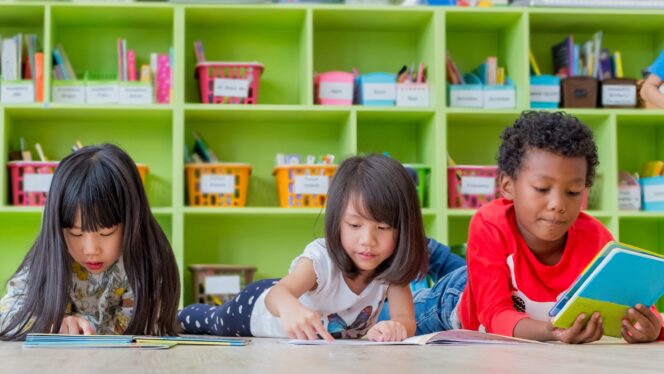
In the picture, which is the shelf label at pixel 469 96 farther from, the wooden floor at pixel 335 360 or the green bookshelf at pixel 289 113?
the wooden floor at pixel 335 360

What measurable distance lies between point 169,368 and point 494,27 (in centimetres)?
291

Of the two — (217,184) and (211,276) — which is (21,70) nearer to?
(217,184)

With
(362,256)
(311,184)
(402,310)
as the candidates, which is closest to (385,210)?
(362,256)

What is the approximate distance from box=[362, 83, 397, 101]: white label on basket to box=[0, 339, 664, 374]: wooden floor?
2245mm

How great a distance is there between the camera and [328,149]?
136 inches

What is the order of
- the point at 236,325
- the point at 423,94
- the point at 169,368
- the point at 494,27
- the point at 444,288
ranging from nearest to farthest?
the point at 169,368 < the point at 236,325 < the point at 444,288 < the point at 423,94 < the point at 494,27

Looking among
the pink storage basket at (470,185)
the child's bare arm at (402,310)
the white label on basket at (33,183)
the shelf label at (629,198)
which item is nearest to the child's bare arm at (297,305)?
the child's bare arm at (402,310)

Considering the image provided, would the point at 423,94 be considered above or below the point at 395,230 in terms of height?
above

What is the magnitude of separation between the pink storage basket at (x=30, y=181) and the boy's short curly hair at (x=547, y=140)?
189 cm

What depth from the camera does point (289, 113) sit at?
10.5 feet

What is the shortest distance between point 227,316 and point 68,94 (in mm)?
1476

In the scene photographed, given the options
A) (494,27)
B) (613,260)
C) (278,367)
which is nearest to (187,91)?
(494,27)

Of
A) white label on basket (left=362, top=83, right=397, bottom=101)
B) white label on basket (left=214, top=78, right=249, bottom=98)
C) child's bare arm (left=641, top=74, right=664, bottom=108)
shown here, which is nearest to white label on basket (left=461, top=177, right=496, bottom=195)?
white label on basket (left=362, top=83, right=397, bottom=101)

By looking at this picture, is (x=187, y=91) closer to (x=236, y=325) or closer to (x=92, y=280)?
(x=236, y=325)
